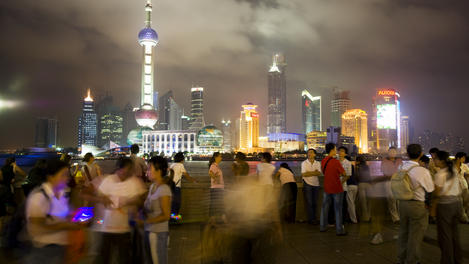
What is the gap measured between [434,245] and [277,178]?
3.39 metres

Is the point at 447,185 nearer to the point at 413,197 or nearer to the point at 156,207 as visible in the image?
the point at 413,197

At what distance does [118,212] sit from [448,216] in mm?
4642

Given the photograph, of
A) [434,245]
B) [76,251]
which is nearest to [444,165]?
[434,245]

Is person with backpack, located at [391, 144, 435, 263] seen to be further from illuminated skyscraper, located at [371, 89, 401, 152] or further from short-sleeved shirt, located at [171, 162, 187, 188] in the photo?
illuminated skyscraper, located at [371, 89, 401, 152]

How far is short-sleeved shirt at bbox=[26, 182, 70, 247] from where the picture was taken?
3428 millimetres

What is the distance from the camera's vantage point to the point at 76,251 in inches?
143

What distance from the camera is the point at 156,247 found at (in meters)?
4.10

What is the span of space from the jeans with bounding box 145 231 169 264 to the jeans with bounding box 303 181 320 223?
527 cm

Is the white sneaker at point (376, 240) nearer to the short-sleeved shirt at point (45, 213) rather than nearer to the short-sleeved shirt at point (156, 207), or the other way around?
the short-sleeved shirt at point (156, 207)

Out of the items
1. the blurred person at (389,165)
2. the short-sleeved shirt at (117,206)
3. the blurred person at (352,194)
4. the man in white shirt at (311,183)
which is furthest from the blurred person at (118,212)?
the blurred person at (352,194)

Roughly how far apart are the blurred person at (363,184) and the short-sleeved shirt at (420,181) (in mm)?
3181

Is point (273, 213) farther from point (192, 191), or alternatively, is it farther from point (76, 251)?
point (192, 191)

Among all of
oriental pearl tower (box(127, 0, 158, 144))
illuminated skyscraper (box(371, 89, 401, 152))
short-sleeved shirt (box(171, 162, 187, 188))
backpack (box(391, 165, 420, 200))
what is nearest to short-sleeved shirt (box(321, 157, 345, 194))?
backpack (box(391, 165, 420, 200))

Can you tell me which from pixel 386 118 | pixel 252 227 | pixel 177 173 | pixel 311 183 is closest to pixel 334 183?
pixel 311 183
